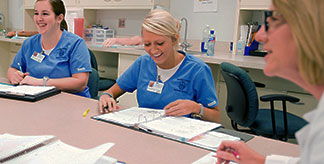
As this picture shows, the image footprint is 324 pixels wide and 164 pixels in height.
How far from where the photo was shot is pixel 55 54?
1.95 m

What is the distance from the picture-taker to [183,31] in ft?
11.7

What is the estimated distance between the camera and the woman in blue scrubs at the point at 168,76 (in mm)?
1492

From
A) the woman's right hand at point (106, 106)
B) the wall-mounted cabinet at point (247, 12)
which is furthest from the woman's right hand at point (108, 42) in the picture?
the woman's right hand at point (106, 106)

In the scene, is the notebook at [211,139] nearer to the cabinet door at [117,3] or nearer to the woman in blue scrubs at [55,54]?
the woman in blue scrubs at [55,54]

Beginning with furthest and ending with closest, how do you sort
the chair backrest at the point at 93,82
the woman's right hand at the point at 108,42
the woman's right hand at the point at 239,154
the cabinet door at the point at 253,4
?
the woman's right hand at the point at 108,42
the cabinet door at the point at 253,4
the chair backrest at the point at 93,82
the woman's right hand at the point at 239,154

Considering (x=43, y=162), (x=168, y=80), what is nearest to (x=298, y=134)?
(x=43, y=162)

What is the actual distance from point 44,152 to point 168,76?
0.82 meters

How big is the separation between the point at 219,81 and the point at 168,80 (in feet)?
4.43

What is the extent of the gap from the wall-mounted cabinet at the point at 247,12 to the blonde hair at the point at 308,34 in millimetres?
2303

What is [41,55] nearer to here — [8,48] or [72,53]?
[72,53]

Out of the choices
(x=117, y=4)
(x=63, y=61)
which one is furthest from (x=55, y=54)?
(x=117, y=4)

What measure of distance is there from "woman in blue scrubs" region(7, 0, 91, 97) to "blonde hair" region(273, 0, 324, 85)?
1596 mm

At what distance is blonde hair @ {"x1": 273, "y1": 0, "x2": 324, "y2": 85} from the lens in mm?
424

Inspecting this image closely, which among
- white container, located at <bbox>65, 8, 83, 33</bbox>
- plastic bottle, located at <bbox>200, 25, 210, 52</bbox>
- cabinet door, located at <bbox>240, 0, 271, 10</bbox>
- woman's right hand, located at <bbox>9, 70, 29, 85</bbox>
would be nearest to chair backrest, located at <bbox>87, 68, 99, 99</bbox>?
woman's right hand, located at <bbox>9, 70, 29, 85</bbox>
